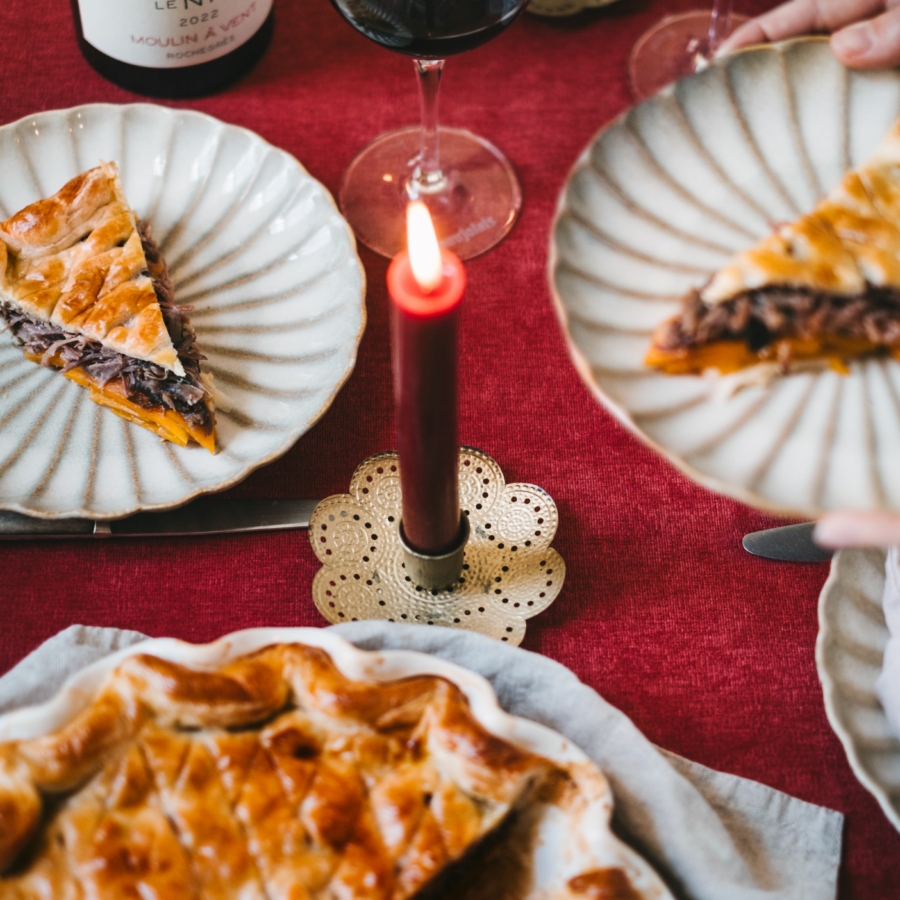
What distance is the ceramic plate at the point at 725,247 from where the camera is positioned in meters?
0.93

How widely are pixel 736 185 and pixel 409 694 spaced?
66cm

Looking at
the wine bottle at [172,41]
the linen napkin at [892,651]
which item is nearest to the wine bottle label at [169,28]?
the wine bottle at [172,41]

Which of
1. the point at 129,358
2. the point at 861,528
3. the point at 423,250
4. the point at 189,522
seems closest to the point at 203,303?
the point at 129,358

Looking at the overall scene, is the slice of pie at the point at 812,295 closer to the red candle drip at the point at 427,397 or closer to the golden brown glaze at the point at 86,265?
the red candle drip at the point at 427,397

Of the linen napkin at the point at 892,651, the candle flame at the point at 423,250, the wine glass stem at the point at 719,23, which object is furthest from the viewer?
the wine glass stem at the point at 719,23

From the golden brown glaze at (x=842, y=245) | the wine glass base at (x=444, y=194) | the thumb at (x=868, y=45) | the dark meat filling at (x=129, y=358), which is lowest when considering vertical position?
the dark meat filling at (x=129, y=358)

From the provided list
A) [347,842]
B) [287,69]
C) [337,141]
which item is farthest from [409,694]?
[287,69]

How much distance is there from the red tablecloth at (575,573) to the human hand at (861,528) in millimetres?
274

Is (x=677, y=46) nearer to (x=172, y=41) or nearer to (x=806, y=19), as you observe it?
(x=806, y=19)

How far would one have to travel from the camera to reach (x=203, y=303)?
53.2 inches

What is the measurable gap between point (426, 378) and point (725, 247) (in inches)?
16.7

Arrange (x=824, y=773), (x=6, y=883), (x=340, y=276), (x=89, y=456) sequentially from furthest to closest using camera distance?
(x=340, y=276) → (x=89, y=456) → (x=824, y=773) → (x=6, y=883)

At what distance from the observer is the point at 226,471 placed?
1171 millimetres

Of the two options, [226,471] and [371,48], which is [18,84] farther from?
[226,471]
